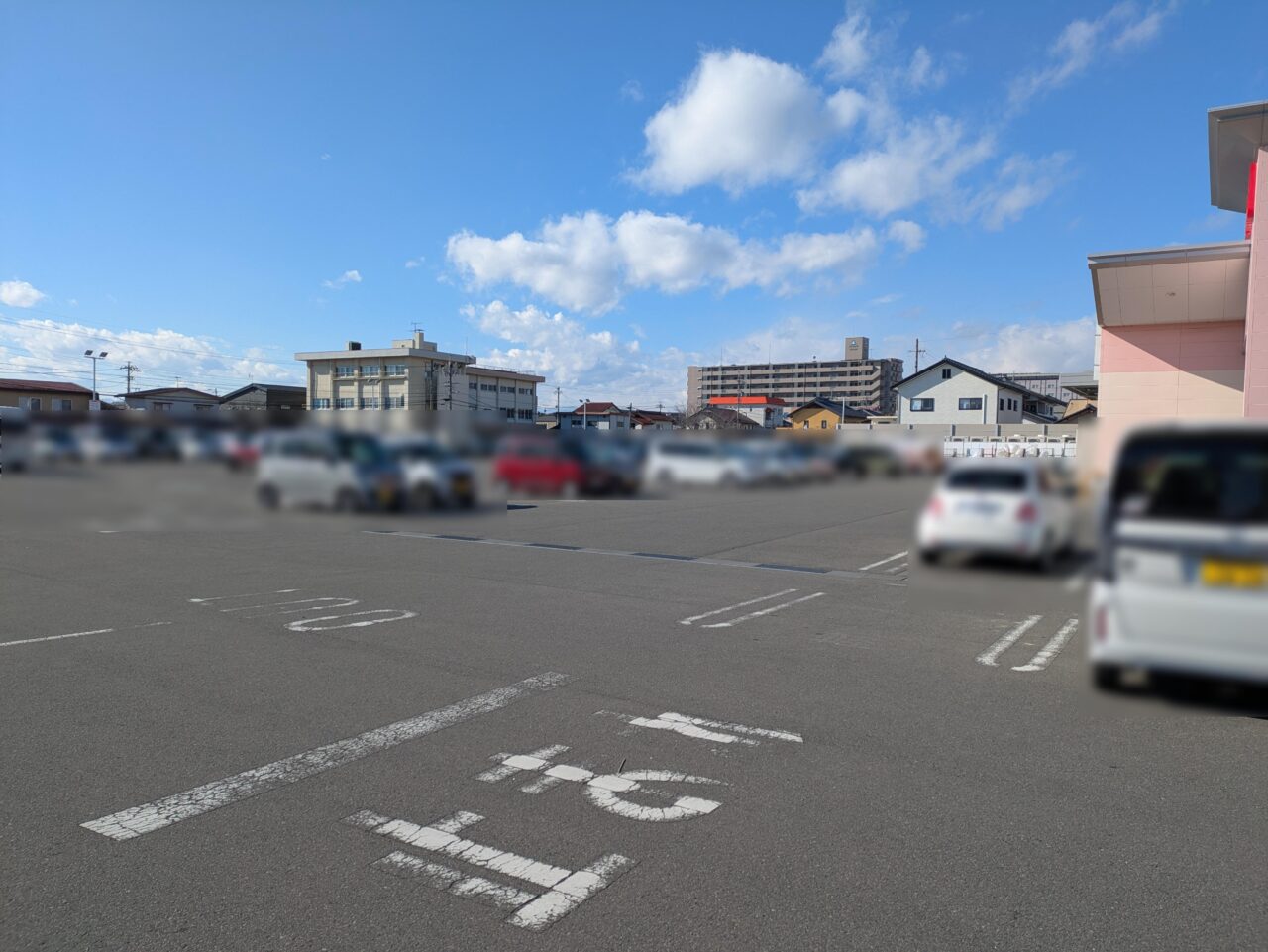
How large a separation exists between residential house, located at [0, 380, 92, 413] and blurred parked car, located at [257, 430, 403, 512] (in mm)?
2037

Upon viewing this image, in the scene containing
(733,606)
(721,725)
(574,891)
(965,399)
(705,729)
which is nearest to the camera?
(965,399)

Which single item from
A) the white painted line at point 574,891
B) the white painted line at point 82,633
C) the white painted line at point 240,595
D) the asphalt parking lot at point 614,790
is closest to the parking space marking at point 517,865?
the white painted line at point 574,891

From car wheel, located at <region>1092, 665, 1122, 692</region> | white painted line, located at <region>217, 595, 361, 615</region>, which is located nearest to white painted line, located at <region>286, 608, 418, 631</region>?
white painted line, located at <region>217, 595, 361, 615</region>

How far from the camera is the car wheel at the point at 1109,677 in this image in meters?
1.70

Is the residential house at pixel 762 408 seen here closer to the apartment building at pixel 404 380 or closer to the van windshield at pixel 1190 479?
the apartment building at pixel 404 380

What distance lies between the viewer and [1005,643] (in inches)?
2499

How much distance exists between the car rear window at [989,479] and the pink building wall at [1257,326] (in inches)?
83.9

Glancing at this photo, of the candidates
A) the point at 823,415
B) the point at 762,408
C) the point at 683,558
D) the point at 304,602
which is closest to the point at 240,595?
the point at 304,602

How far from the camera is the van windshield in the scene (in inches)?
52.5

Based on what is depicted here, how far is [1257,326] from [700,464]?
2.82 m

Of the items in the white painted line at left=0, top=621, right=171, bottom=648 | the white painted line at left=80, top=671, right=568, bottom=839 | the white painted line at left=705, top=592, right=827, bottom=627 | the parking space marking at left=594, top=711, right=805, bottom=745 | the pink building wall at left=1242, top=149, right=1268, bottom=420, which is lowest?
the white painted line at left=80, top=671, right=568, bottom=839

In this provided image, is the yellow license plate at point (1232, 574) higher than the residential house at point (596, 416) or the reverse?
the reverse

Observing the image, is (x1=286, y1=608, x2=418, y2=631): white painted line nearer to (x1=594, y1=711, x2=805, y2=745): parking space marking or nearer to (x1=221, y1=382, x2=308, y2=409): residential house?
(x1=594, y1=711, x2=805, y2=745): parking space marking

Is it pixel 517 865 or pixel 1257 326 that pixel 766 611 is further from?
pixel 1257 326
